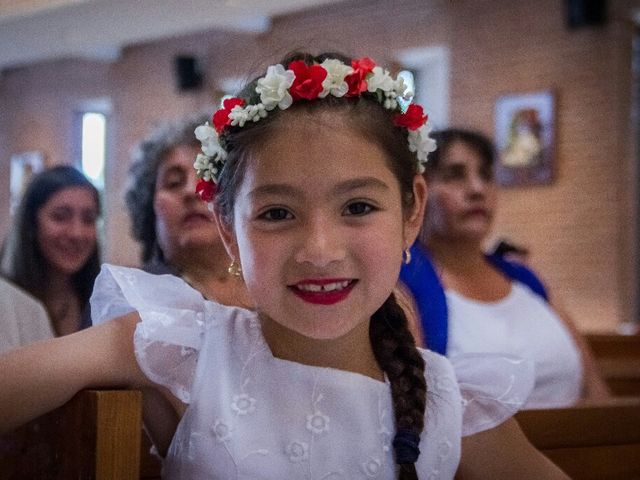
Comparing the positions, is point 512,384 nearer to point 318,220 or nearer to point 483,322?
point 318,220

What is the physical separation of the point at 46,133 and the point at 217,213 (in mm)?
11630

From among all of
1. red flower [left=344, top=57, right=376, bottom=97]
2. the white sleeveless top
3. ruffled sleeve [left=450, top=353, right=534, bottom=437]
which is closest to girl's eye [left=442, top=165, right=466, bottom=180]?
the white sleeveless top

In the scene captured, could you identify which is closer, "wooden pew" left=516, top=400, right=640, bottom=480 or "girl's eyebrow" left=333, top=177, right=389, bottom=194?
"girl's eyebrow" left=333, top=177, right=389, bottom=194

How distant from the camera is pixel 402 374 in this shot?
1766mm

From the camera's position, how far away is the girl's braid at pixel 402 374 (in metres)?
1.66

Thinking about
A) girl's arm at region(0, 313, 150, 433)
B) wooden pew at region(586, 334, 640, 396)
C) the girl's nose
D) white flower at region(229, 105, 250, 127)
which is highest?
white flower at region(229, 105, 250, 127)

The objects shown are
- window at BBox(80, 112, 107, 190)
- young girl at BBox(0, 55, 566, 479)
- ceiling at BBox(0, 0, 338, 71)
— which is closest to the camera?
young girl at BBox(0, 55, 566, 479)

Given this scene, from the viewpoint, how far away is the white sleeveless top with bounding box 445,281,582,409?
305 centimetres

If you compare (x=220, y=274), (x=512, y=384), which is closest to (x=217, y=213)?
(x=512, y=384)

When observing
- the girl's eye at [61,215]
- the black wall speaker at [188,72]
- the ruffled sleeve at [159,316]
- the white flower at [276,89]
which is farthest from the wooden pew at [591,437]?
the black wall speaker at [188,72]

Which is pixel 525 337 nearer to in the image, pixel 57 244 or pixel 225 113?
pixel 57 244

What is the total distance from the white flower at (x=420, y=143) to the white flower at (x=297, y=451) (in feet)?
1.82

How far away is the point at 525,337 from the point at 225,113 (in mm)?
1740

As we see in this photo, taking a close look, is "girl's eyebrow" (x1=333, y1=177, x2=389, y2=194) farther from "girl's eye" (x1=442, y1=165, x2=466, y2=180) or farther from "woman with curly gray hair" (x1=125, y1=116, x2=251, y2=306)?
"girl's eye" (x1=442, y1=165, x2=466, y2=180)
